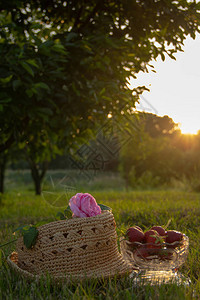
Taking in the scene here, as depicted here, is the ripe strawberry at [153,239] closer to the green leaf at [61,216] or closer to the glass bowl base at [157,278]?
the glass bowl base at [157,278]

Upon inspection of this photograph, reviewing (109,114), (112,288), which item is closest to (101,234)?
(112,288)

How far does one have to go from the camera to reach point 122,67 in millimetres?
4719

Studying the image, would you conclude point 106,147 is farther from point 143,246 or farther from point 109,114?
point 143,246

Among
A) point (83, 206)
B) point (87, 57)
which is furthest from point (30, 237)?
point (87, 57)

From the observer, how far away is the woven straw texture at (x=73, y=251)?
2.03m

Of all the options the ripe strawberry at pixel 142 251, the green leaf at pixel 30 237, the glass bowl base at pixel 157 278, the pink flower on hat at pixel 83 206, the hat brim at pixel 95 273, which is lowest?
the glass bowl base at pixel 157 278

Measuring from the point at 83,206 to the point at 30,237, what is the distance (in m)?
0.42

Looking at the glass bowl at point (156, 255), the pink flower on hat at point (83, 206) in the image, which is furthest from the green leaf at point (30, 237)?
the glass bowl at point (156, 255)

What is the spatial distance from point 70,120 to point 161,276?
357 centimetres

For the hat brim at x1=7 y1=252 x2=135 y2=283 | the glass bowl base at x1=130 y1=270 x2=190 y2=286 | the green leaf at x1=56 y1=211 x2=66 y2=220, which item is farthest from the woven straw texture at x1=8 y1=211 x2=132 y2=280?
the green leaf at x1=56 y1=211 x2=66 y2=220

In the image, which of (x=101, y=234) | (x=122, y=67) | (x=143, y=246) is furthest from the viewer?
(x=122, y=67)

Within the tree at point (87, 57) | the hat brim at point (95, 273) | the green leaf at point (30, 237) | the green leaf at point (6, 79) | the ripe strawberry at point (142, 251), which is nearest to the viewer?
the hat brim at point (95, 273)

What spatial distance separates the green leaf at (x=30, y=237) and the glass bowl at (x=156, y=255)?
0.65 m

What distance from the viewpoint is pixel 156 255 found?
2221 millimetres
